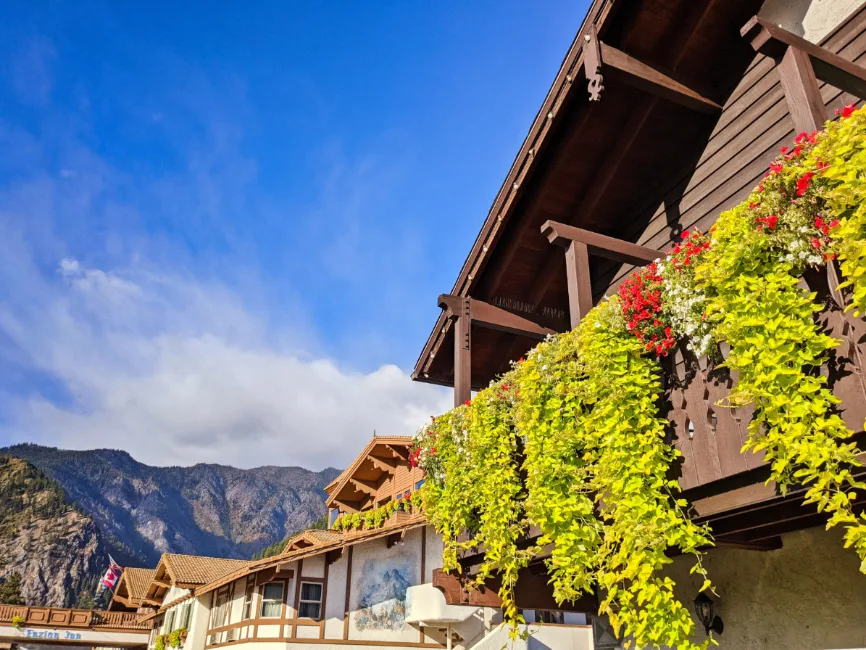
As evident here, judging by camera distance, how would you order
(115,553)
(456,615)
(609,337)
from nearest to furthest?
(609,337), (456,615), (115,553)

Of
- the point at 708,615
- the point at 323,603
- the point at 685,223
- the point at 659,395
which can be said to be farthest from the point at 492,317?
the point at 323,603

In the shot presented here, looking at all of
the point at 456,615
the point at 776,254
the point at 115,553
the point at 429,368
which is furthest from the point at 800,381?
the point at 115,553

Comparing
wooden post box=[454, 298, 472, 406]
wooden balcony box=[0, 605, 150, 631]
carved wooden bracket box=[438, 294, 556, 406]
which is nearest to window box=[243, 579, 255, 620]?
carved wooden bracket box=[438, 294, 556, 406]

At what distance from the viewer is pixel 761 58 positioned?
836 centimetres

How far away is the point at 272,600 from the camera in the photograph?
2216 cm

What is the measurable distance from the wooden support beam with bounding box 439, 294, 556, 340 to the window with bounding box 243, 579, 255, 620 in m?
16.3

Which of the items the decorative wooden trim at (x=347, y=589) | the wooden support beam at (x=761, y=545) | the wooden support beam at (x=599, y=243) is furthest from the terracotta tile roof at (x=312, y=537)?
the wooden support beam at (x=761, y=545)

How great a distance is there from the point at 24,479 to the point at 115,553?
33871mm

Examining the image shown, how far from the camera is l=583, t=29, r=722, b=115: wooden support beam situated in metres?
7.84

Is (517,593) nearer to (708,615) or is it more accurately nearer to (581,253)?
(708,615)

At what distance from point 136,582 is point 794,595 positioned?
3972 cm

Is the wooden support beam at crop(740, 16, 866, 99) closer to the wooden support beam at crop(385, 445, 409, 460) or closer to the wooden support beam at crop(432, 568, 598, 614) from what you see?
the wooden support beam at crop(432, 568, 598, 614)

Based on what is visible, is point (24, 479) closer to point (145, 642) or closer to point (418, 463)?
point (145, 642)

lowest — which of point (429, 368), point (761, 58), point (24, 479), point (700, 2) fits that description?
point (429, 368)
